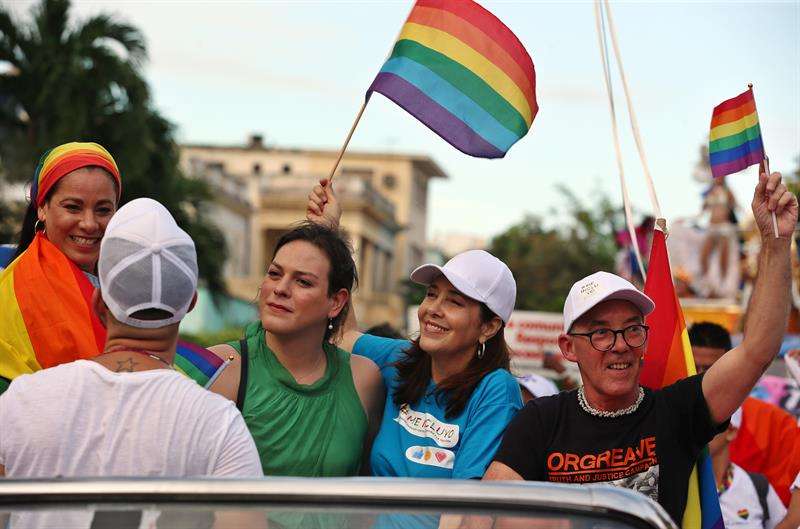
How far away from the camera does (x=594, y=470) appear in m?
3.41

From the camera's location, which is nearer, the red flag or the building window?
the red flag

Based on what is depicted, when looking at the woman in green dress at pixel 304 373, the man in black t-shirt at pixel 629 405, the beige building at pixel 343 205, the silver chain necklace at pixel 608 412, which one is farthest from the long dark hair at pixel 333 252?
the beige building at pixel 343 205

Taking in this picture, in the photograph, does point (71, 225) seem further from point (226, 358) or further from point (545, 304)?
point (545, 304)

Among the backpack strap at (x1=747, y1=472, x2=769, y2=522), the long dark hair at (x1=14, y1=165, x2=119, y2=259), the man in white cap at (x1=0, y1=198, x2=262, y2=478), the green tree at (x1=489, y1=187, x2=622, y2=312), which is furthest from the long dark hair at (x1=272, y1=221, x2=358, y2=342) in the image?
the green tree at (x1=489, y1=187, x2=622, y2=312)

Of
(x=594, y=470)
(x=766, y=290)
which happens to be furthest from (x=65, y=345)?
(x=766, y=290)

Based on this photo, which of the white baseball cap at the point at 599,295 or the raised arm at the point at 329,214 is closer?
the white baseball cap at the point at 599,295

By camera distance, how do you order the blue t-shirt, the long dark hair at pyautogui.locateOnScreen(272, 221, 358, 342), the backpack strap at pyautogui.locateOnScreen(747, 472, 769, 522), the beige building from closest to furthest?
the blue t-shirt → the long dark hair at pyautogui.locateOnScreen(272, 221, 358, 342) → the backpack strap at pyautogui.locateOnScreen(747, 472, 769, 522) → the beige building

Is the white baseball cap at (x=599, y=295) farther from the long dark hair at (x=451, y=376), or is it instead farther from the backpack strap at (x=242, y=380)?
the backpack strap at (x=242, y=380)

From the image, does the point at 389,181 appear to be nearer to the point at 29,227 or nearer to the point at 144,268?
the point at 29,227

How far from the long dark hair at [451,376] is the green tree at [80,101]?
59.0ft

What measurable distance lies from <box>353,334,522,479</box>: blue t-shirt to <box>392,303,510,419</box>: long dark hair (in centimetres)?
2

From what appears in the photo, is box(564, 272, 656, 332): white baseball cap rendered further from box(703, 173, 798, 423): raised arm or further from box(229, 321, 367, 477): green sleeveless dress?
box(229, 321, 367, 477): green sleeveless dress

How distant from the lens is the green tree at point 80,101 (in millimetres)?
22016

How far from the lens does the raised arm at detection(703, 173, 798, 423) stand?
137 inches
